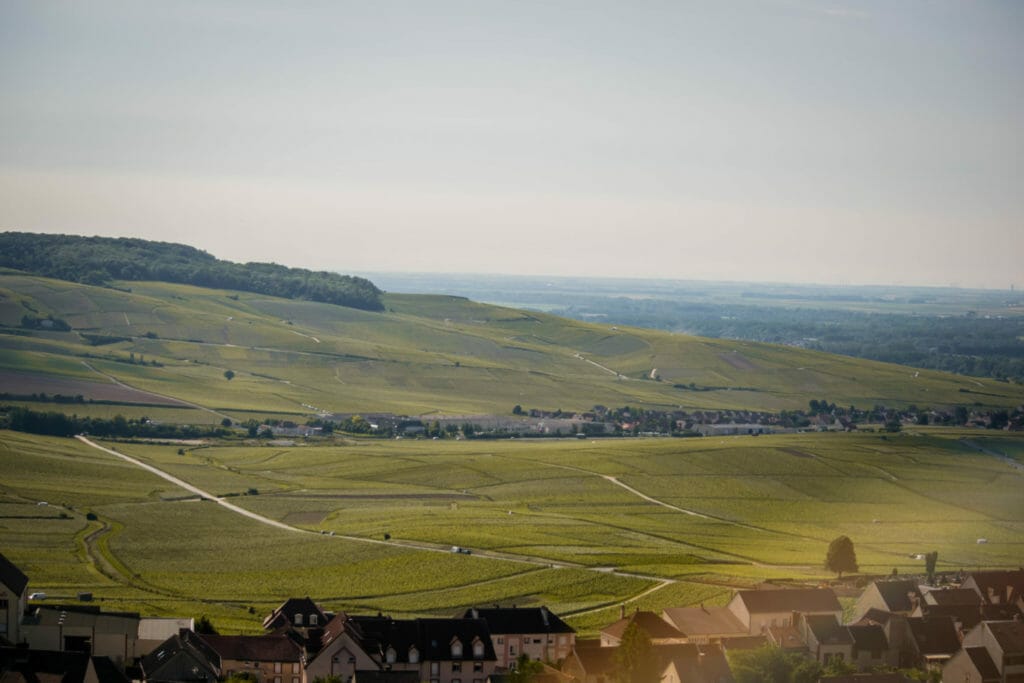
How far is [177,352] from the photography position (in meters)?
178

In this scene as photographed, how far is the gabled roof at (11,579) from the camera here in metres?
51.9

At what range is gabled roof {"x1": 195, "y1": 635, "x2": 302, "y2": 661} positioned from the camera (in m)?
52.0

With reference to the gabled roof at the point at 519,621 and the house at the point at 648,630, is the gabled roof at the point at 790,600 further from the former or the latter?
the gabled roof at the point at 519,621

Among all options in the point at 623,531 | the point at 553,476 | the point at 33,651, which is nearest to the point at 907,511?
the point at 623,531

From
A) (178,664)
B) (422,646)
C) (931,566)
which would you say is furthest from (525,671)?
(931,566)

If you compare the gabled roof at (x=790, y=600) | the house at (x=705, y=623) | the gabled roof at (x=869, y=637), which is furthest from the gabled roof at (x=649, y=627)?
the gabled roof at (x=869, y=637)

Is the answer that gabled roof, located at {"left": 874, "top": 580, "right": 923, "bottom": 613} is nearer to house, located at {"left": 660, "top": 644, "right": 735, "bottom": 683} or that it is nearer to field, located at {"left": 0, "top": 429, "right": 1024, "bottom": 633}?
field, located at {"left": 0, "top": 429, "right": 1024, "bottom": 633}

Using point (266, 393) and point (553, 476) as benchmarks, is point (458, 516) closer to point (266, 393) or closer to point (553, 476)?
point (553, 476)

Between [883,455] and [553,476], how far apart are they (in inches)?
1237

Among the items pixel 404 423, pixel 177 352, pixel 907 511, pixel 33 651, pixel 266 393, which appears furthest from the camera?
pixel 177 352

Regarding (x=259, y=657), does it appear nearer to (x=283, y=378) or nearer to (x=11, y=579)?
(x=11, y=579)

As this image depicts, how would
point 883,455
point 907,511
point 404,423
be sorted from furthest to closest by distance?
point 404,423
point 883,455
point 907,511

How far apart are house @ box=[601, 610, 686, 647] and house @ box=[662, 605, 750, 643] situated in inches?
16.7

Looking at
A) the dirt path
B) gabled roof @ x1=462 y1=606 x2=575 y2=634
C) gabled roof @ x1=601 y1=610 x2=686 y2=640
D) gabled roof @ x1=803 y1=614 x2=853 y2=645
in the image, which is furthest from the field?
the dirt path
